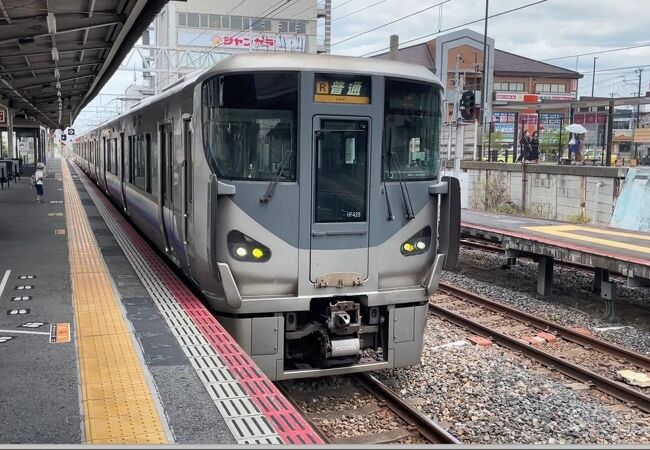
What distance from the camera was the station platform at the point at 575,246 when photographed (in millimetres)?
9281

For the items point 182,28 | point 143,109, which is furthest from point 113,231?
point 182,28

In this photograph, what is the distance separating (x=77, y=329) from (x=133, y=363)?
1.24 m

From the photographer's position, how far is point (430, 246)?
6.32 m

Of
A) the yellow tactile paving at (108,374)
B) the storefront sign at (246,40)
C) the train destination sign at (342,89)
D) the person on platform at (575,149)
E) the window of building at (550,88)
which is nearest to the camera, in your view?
the yellow tactile paving at (108,374)


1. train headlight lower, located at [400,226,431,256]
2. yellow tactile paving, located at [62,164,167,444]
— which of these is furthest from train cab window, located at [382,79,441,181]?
yellow tactile paving, located at [62,164,167,444]

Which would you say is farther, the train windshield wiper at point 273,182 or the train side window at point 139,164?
the train side window at point 139,164

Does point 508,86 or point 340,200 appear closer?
point 340,200

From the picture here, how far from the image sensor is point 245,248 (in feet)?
18.7

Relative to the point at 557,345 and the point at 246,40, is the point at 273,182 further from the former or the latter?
the point at 246,40

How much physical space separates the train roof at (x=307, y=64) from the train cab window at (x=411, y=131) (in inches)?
5.1

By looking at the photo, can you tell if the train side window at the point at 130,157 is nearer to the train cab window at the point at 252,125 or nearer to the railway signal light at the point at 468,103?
the train cab window at the point at 252,125

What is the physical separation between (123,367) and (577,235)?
31.8 ft

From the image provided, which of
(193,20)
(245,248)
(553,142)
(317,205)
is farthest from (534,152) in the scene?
(193,20)

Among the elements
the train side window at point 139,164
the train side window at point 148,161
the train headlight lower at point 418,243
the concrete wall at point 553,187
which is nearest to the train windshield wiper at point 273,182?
the train headlight lower at point 418,243
